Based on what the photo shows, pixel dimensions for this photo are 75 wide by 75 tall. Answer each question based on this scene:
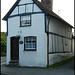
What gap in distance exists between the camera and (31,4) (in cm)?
1622

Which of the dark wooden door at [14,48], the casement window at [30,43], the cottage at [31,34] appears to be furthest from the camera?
the dark wooden door at [14,48]

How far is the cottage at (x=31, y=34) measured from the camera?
15.5 meters

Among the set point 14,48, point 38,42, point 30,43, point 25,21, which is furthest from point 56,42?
point 14,48

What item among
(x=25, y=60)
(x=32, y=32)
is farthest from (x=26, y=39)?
(x=25, y=60)

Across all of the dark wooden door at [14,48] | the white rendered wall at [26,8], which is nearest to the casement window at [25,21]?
the white rendered wall at [26,8]

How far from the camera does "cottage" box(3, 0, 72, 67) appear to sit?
15.5m

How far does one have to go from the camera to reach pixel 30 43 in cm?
1606

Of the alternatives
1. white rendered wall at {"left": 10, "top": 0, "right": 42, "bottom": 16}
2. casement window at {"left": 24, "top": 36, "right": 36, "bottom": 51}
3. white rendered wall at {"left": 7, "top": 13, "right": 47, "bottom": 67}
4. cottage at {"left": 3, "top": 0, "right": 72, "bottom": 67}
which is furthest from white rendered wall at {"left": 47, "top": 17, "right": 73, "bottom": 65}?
white rendered wall at {"left": 10, "top": 0, "right": 42, "bottom": 16}

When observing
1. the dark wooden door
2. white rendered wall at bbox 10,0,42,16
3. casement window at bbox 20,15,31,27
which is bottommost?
the dark wooden door

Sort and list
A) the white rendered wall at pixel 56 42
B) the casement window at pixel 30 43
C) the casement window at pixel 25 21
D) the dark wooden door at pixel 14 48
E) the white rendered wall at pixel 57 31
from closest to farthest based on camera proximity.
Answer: the casement window at pixel 30 43 < the casement window at pixel 25 21 < the white rendered wall at pixel 56 42 < the white rendered wall at pixel 57 31 < the dark wooden door at pixel 14 48

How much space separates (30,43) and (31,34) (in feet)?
2.81

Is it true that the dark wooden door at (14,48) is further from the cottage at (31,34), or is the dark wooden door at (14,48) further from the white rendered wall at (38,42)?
the white rendered wall at (38,42)

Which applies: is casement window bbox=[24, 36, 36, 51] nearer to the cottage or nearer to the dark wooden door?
the cottage

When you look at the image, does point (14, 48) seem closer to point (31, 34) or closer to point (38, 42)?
point (31, 34)
